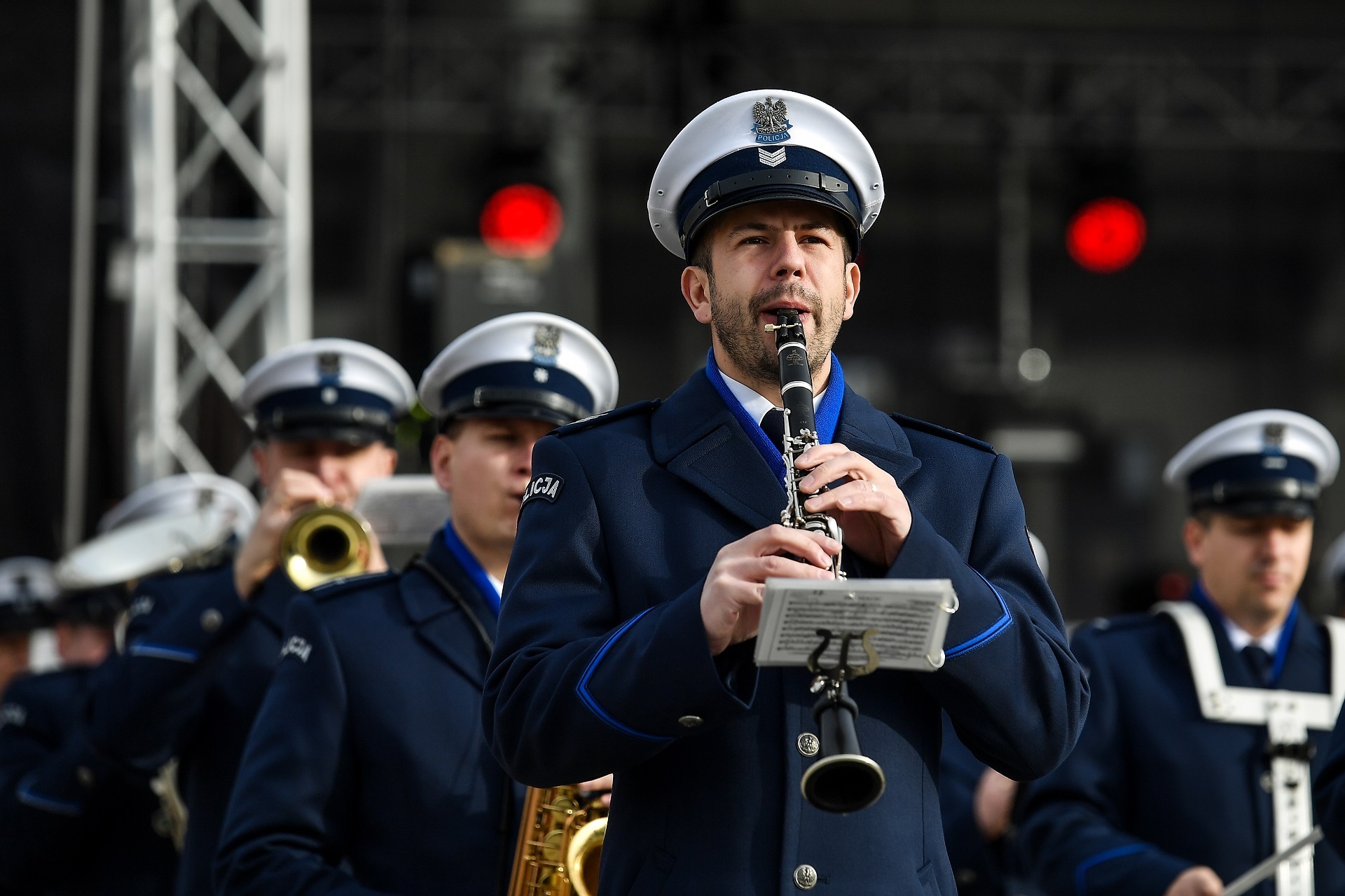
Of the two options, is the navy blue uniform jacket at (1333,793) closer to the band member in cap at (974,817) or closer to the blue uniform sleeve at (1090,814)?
the blue uniform sleeve at (1090,814)

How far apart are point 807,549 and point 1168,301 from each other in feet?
46.2

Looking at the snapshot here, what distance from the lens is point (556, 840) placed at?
3.08 m

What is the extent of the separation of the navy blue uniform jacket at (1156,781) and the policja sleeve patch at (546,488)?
2.25 m

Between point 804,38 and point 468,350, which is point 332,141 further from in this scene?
point 468,350

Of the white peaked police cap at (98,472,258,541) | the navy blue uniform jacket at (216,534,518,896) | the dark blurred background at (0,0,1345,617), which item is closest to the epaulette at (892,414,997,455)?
the navy blue uniform jacket at (216,534,518,896)

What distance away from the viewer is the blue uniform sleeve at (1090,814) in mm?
4191

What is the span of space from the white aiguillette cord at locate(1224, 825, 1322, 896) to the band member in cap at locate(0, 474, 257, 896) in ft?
9.13

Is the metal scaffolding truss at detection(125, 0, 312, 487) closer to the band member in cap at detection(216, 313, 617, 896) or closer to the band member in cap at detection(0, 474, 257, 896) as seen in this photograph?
the band member in cap at detection(0, 474, 257, 896)

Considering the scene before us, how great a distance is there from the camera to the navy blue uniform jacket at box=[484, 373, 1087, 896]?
7.00 feet

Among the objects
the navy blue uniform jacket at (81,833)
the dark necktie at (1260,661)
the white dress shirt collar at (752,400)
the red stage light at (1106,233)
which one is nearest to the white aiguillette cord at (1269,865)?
the dark necktie at (1260,661)

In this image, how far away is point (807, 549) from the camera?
1.96 meters

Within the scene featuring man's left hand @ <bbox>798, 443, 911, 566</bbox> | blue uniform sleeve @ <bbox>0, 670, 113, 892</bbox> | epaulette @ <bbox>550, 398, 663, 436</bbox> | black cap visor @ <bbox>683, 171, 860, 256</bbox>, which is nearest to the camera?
man's left hand @ <bbox>798, 443, 911, 566</bbox>

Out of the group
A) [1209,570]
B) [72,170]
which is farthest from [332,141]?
[1209,570]

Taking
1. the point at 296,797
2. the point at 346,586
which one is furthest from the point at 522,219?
the point at 296,797
